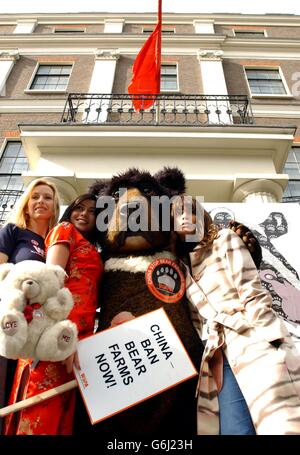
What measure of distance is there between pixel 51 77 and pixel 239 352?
13496 mm

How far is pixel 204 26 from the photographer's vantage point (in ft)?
49.7

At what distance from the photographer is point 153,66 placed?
27.1 feet

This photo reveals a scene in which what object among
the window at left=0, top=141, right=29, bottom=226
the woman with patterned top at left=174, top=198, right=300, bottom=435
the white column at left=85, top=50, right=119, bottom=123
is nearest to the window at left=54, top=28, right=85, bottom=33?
the white column at left=85, top=50, right=119, bottom=123

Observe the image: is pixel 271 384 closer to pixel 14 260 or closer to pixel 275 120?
pixel 14 260

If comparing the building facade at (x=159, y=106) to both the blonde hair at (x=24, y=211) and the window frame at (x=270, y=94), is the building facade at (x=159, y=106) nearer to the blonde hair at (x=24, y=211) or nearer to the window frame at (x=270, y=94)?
the window frame at (x=270, y=94)

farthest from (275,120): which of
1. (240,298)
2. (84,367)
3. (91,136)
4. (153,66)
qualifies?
(84,367)

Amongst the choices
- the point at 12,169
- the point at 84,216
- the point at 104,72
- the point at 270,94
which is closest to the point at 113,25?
the point at 104,72

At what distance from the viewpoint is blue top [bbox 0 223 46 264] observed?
2.14 m

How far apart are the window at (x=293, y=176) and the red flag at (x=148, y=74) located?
4325mm

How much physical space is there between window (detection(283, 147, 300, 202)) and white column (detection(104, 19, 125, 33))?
430 inches

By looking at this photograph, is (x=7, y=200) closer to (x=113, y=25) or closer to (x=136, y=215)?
(x=136, y=215)

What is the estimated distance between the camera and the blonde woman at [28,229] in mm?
1786

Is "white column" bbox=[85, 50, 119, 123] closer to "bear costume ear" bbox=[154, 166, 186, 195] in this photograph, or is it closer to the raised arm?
"bear costume ear" bbox=[154, 166, 186, 195]
